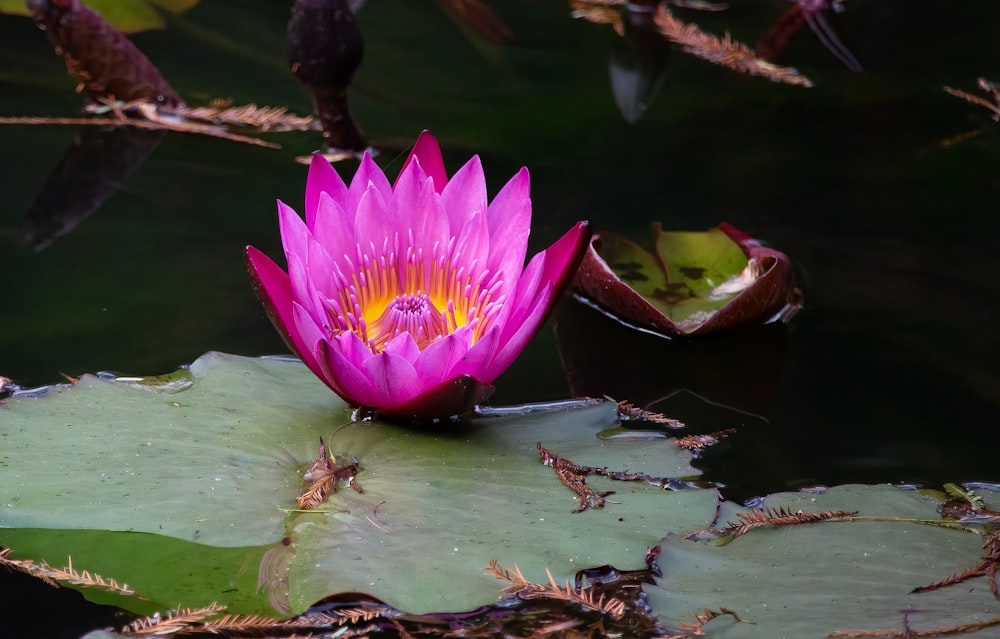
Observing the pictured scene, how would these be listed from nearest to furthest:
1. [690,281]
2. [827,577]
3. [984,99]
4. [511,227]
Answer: [827,577] → [511,227] → [690,281] → [984,99]

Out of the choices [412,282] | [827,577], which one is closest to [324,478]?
[412,282]

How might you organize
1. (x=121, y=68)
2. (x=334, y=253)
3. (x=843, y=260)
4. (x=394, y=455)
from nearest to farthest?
(x=394, y=455) < (x=334, y=253) < (x=843, y=260) < (x=121, y=68)

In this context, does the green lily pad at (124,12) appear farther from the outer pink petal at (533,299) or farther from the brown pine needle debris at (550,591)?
the brown pine needle debris at (550,591)

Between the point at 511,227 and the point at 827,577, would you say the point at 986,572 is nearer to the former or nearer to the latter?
the point at 827,577

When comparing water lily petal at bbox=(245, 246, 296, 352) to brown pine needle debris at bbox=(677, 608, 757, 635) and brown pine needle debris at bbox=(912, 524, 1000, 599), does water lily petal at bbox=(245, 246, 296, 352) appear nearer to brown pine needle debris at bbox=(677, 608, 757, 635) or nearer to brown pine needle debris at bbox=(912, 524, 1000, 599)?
brown pine needle debris at bbox=(677, 608, 757, 635)

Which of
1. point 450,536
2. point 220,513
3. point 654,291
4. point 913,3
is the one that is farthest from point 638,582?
point 913,3

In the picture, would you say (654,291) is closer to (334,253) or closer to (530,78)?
(334,253)
